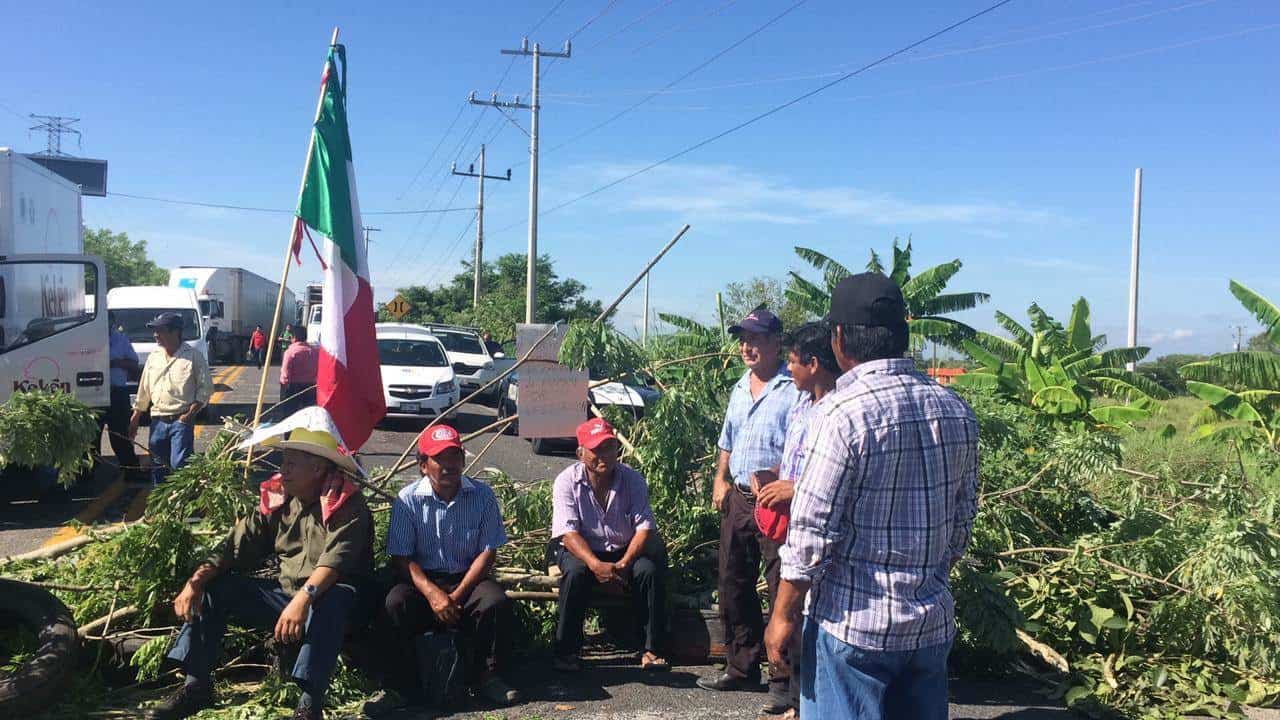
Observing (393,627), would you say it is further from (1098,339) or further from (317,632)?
(1098,339)

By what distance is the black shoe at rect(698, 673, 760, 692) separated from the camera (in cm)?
512

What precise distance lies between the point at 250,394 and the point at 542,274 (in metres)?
26.2

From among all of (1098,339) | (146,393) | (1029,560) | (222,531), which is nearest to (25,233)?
(146,393)

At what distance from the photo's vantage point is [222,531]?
5184 millimetres

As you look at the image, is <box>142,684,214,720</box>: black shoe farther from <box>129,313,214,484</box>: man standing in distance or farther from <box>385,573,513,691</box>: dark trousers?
<box>129,313,214,484</box>: man standing in distance

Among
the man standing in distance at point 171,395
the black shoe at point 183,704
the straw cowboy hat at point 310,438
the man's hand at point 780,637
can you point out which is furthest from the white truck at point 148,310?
the man's hand at point 780,637

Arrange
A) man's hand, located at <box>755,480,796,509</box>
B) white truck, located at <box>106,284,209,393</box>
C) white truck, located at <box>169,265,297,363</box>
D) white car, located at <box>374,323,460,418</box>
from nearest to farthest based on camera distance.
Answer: man's hand, located at <box>755,480,796,509</box>, white car, located at <box>374,323,460,418</box>, white truck, located at <box>106,284,209,393</box>, white truck, located at <box>169,265,297,363</box>

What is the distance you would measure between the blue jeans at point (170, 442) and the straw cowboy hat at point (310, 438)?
370 centimetres

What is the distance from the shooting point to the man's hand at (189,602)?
458 centimetres

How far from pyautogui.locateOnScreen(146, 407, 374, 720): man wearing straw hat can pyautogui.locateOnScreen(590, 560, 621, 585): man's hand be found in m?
1.23

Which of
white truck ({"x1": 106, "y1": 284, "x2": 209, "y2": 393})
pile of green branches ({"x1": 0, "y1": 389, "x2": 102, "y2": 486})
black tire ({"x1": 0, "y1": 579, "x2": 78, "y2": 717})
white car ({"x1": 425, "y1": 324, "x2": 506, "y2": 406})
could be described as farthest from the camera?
white truck ({"x1": 106, "y1": 284, "x2": 209, "y2": 393})

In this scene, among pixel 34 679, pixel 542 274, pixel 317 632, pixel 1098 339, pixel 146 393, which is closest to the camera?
pixel 34 679

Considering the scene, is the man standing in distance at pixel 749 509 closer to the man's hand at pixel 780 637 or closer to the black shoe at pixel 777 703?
the black shoe at pixel 777 703

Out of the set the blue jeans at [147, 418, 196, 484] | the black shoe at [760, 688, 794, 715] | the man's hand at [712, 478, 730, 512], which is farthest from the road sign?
the black shoe at [760, 688, 794, 715]
